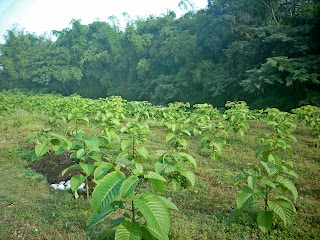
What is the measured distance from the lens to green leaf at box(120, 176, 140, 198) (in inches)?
45.8

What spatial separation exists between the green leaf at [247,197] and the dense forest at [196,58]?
9323 mm

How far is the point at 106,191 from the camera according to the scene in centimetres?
122

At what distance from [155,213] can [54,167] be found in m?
2.40

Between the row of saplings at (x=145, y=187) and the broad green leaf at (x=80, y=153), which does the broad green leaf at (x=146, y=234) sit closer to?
the row of saplings at (x=145, y=187)

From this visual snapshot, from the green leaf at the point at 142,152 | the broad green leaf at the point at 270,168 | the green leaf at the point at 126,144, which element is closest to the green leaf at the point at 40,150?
the green leaf at the point at 126,144

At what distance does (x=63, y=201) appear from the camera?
7.55 feet

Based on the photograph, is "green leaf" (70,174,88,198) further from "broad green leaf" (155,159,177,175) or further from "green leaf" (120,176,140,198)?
"green leaf" (120,176,140,198)

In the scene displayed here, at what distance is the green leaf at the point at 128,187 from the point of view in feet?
3.82

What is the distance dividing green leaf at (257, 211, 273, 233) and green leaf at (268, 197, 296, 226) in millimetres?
77

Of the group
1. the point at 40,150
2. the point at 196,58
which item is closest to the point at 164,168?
the point at 40,150

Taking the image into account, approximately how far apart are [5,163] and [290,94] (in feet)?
38.5

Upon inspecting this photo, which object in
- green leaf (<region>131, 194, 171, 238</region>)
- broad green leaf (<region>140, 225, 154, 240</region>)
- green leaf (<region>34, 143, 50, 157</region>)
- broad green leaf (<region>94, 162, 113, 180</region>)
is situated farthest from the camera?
green leaf (<region>34, 143, 50, 157</region>)

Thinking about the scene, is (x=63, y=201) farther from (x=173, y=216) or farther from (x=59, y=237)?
(x=173, y=216)

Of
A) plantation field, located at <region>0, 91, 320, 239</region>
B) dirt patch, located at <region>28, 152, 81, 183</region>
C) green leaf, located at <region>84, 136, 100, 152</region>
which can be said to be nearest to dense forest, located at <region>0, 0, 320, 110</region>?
plantation field, located at <region>0, 91, 320, 239</region>
